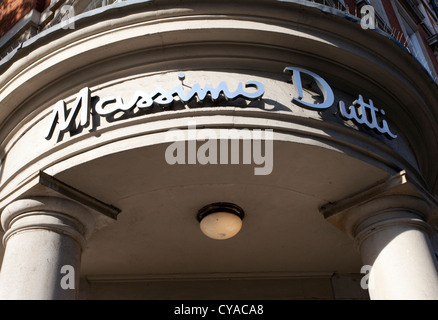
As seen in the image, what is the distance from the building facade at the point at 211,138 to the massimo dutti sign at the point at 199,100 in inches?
0.9

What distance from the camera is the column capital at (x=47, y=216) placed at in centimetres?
777

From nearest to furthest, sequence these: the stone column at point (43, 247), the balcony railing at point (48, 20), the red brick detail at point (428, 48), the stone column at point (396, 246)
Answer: the stone column at point (43, 247) → the stone column at point (396, 246) → the balcony railing at point (48, 20) → the red brick detail at point (428, 48)

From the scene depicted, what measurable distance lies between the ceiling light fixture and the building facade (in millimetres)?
37

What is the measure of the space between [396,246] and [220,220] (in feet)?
8.42

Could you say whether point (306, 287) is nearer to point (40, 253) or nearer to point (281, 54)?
point (281, 54)

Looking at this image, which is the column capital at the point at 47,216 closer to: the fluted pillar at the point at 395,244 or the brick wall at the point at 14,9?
the fluted pillar at the point at 395,244

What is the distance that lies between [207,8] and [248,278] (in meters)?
5.30

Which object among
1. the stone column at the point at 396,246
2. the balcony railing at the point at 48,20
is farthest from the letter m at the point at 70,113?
the balcony railing at the point at 48,20

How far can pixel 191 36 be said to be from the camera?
842cm

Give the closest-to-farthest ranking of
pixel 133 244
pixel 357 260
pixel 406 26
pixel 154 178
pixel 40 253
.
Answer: pixel 40 253
pixel 154 178
pixel 133 244
pixel 357 260
pixel 406 26

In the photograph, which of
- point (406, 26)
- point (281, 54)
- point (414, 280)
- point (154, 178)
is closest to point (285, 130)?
point (281, 54)

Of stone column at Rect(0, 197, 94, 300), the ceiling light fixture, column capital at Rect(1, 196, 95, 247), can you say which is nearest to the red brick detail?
the ceiling light fixture

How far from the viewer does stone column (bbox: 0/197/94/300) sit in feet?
23.6

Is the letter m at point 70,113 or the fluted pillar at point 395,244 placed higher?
the letter m at point 70,113
